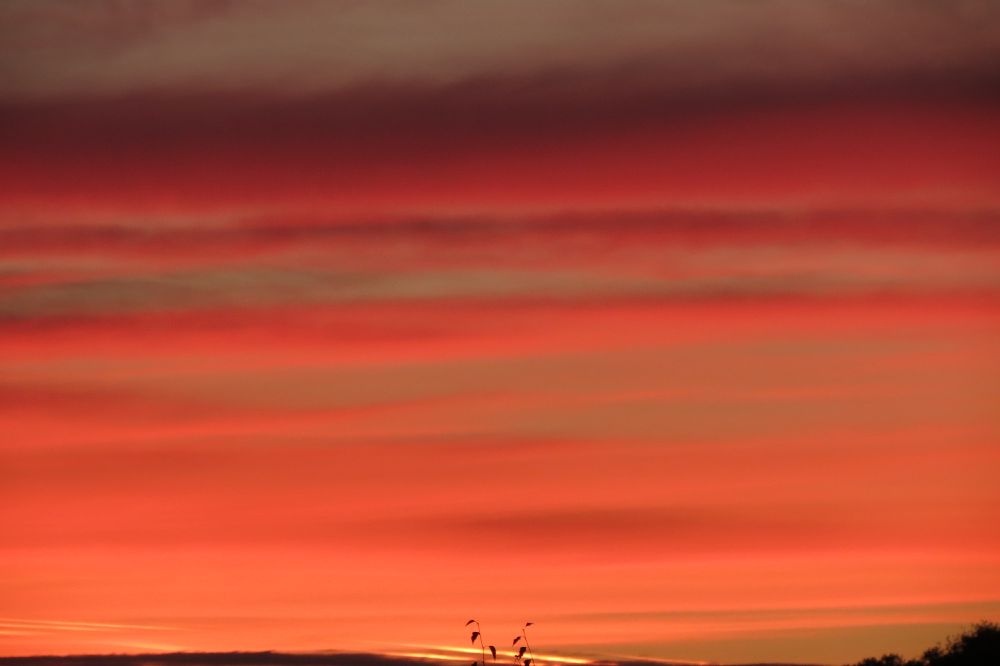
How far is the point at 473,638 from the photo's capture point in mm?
90438

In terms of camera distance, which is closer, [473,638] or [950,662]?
[473,638]

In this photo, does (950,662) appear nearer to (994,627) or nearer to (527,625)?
(994,627)

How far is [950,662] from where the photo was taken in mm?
148250

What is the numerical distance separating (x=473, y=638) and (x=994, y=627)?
65306 millimetres

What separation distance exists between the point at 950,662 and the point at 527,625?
63.1 metres

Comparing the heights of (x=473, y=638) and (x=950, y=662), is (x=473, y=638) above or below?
below

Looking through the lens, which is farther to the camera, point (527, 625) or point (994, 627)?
point (994, 627)

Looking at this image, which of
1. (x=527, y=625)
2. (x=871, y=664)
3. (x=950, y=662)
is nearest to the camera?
(x=527, y=625)

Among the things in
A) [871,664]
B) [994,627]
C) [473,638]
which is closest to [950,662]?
[994,627]

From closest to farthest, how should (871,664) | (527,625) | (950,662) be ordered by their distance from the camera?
(527,625) → (950,662) → (871,664)

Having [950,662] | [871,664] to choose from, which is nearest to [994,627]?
[950,662]

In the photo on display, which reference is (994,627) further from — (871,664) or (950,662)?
(871,664)

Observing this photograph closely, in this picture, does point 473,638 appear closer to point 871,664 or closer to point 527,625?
point 527,625

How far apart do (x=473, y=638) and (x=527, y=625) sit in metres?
1.94
